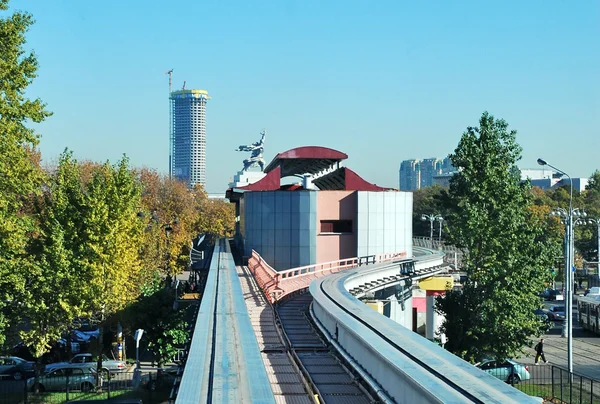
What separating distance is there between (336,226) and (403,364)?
103 ft

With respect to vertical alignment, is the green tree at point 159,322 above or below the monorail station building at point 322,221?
below

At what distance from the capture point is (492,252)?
2722 centimetres

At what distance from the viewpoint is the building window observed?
41906mm

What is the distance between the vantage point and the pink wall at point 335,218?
41.4 meters

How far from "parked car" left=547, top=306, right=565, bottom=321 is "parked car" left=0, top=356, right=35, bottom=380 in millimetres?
34532

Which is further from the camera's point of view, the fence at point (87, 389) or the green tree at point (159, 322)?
the green tree at point (159, 322)

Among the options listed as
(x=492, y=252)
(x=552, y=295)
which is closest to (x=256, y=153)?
(x=552, y=295)

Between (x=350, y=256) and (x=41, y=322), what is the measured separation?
18.6 metres

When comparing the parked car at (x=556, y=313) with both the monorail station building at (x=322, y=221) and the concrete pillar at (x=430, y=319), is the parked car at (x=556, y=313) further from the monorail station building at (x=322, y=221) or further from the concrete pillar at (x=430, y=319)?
the monorail station building at (x=322, y=221)

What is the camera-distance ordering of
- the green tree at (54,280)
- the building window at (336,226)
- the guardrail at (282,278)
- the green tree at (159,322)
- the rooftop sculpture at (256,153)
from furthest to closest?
1. the rooftop sculpture at (256,153)
2. the building window at (336,226)
3. the green tree at (159,322)
4. the green tree at (54,280)
5. the guardrail at (282,278)

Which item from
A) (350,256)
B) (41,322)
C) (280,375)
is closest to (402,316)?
(350,256)

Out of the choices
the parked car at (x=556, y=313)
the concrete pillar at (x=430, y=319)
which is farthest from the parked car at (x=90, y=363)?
the parked car at (x=556, y=313)

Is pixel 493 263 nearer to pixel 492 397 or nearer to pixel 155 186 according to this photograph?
pixel 492 397

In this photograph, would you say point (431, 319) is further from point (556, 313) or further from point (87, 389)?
point (87, 389)
